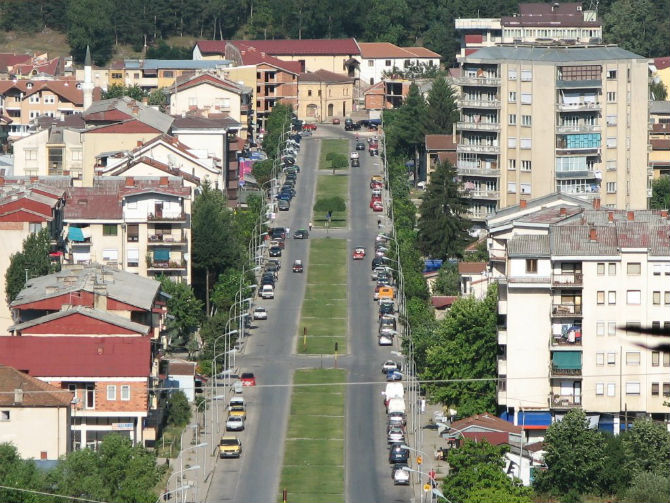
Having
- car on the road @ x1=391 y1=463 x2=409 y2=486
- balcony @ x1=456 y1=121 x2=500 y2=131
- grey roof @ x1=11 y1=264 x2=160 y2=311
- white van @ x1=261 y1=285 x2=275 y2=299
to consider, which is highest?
balcony @ x1=456 y1=121 x2=500 y2=131

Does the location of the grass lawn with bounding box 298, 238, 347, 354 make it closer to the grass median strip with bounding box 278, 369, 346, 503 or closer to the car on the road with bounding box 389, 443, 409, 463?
the grass median strip with bounding box 278, 369, 346, 503

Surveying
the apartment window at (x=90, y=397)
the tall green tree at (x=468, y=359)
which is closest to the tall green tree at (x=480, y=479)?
the tall green tree at (x=468, y=359)

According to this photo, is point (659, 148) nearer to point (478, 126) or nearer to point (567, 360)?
point (478, 126)

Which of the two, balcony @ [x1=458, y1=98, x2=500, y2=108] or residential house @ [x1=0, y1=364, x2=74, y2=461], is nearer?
residential house @ [x1=0, y1=364, x2=74, y2=461]

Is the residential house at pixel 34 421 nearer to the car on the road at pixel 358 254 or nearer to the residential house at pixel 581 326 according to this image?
the residential house at pixel 581 326

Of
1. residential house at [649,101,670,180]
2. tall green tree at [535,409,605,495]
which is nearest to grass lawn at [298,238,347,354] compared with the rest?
residential house at [649,101,670,180]

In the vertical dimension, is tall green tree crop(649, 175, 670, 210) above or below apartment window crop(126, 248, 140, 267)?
above

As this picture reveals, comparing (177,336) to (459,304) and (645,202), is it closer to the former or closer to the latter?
(459,304)
